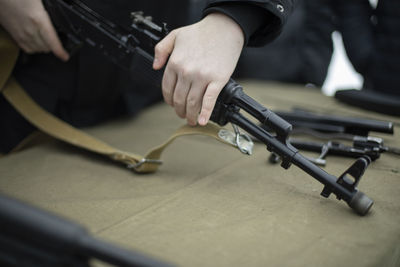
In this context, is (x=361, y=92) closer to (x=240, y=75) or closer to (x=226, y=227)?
(x=240, y=75)

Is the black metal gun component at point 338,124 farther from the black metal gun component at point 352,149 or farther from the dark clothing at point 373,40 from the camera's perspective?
the dark clothing at point 373,40

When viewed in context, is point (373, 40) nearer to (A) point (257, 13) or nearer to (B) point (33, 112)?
(A) point (257, 13)

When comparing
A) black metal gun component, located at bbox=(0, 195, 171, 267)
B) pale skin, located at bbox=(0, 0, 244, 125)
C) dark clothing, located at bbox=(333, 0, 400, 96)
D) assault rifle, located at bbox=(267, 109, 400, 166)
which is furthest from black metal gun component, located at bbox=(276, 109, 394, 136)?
black metal gun component, located at bbox=(0, 195, 171, 267)

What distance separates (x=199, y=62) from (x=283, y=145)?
23 centimetres

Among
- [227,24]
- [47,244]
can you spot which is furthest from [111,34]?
[47,244]

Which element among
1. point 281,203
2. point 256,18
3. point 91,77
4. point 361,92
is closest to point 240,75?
point 361,92

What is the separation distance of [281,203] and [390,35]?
3.70 feet

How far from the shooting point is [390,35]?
1.59 meters

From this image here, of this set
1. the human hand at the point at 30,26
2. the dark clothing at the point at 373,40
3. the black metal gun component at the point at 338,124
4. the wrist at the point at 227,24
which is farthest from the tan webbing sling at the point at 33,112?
the dark clothing at the point at 373,40

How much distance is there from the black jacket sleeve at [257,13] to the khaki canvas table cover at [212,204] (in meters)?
0.31

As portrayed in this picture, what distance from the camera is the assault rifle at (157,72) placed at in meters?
0.74

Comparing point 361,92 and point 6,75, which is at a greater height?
point 361,92

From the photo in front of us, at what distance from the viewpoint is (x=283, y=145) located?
786 mm

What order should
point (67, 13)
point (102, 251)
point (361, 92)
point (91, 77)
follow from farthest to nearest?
point (361, 92) → point (91, 77) → point (67, 13) → point (102, 251)
